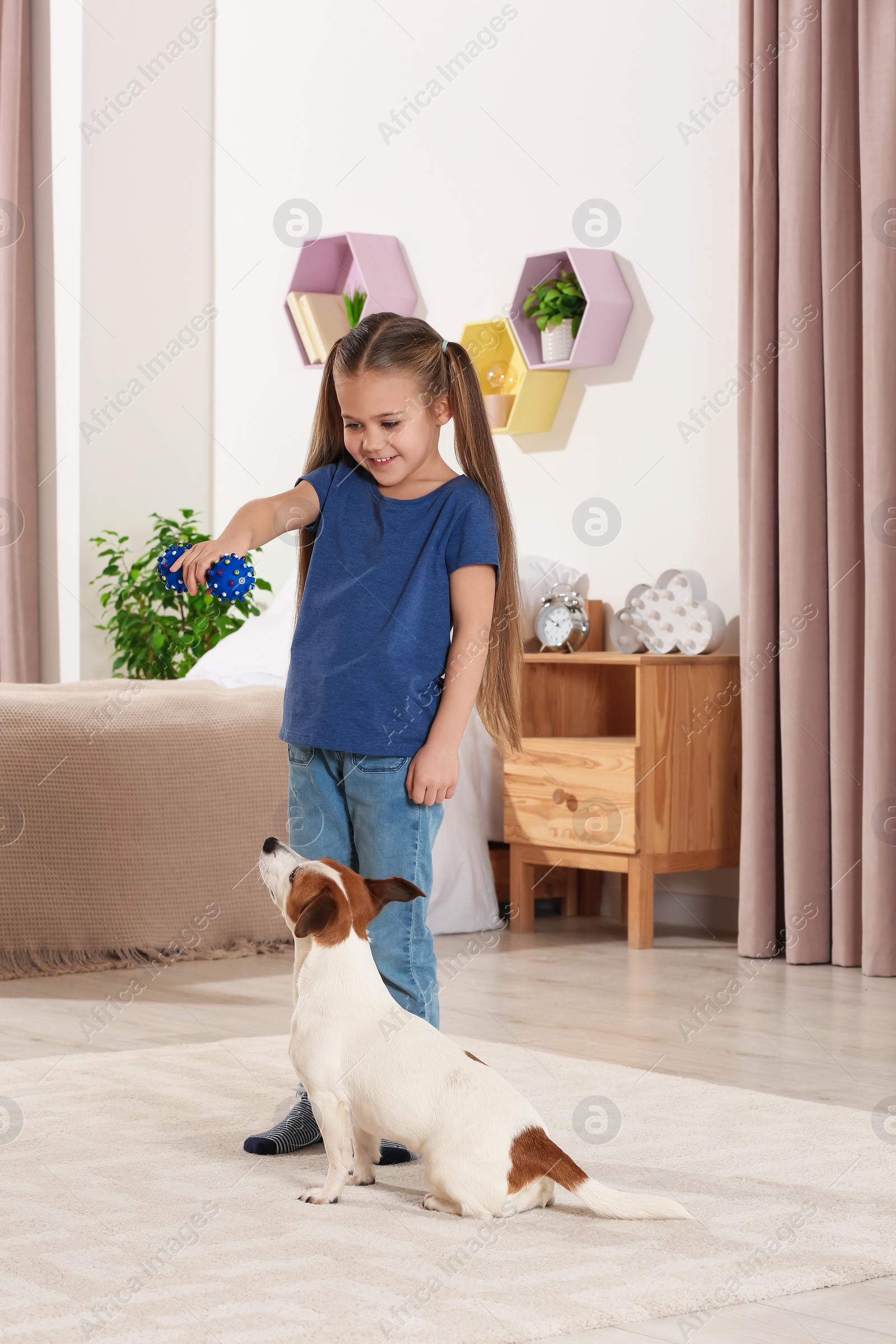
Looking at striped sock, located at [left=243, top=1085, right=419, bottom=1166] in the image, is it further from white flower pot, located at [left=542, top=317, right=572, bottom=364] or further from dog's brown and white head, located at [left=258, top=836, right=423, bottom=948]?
white flower pot, located at [left=542, top=317, right=572, bottom=364]

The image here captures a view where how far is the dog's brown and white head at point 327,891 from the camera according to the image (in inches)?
64.9

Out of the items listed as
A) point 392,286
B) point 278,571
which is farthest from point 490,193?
point 278,571

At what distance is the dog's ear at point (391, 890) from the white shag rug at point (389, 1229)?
31 cm

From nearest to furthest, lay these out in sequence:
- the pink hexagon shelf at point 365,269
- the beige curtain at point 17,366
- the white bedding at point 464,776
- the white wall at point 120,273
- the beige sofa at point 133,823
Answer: the beige sofa at point 133,823 < the white bedding at point 464,776 < the pink hexagon shelf at point 365,269 < the white wall at point 120,273 < the beige curtain at point 17,366

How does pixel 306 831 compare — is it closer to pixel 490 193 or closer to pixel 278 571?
pixel 490 193

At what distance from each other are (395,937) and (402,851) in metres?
0.10

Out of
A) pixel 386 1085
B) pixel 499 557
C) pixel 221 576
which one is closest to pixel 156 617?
pixel 499 557

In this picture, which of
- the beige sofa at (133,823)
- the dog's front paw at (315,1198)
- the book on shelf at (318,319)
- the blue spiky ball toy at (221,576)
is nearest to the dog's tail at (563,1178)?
the dog's front paw at (315,1198)

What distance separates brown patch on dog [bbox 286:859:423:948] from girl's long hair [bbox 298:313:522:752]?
325mm

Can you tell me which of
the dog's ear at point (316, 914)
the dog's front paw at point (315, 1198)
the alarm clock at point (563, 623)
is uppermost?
the alarm clock at point (563, 623)

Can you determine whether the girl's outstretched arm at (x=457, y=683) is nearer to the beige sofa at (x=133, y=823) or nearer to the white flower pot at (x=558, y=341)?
the beige sofa at (x=133, y=823)

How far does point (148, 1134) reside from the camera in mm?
1925

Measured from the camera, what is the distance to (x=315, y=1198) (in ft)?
5.41

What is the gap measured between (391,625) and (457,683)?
100mm
